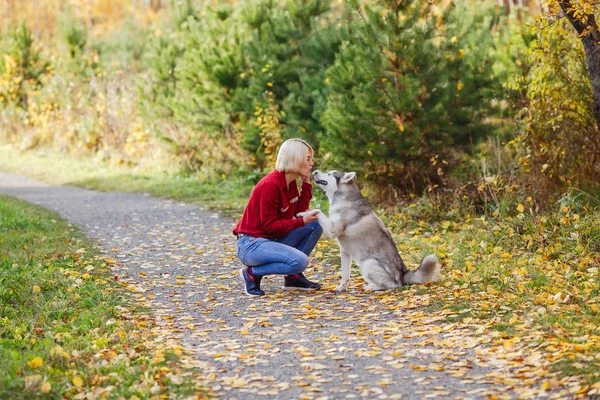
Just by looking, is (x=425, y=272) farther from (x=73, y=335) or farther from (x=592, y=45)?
(x=592, y=45)

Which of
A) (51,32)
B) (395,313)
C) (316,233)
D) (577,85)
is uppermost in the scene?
(51,32)

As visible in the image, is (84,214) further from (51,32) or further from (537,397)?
(51,32)

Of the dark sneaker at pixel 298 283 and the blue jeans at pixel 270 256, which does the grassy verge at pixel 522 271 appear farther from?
the blue jeans at pixel 270 256

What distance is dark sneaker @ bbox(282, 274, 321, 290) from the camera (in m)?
8.02

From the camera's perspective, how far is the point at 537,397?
4797 millimetres

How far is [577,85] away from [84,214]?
830 centimetres

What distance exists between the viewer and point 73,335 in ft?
21.1

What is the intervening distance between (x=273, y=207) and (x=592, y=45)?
434cm

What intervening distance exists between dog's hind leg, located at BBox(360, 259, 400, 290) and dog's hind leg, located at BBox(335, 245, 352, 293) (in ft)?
0.52

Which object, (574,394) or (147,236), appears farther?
(147,236)

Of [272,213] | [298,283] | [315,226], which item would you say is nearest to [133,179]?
[298,283]

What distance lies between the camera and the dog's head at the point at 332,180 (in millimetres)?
7641

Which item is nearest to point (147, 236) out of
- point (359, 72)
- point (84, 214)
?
point (84, 214)

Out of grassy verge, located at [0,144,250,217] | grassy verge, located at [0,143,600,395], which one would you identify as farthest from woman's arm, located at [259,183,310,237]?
grassy verge, located at [0,144,250,217]
